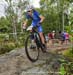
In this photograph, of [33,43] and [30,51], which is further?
[33,43]

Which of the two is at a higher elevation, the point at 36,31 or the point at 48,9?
the point at 48,9

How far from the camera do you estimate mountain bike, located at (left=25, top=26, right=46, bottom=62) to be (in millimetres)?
8566

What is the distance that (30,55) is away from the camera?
869cm

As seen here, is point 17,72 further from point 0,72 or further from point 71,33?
point 71,33

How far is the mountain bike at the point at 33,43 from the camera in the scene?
28.1 feet

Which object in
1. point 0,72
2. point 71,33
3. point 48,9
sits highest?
point 48,9

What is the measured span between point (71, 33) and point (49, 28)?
143 ft

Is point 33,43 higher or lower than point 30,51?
higher

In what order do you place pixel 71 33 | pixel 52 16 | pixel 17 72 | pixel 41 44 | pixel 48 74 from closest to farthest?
pixel 71 33, pixel 48 74, pixel 17 72, pixel 41 44, pixel 52 16

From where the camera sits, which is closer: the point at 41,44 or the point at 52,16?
the point at 41,44

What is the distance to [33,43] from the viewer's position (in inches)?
355

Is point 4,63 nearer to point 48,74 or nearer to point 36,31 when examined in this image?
point 36,31

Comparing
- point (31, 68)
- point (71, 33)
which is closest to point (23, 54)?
point (31, 68)

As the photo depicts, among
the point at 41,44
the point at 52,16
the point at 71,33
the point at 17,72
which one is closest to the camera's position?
the point at 71,33
